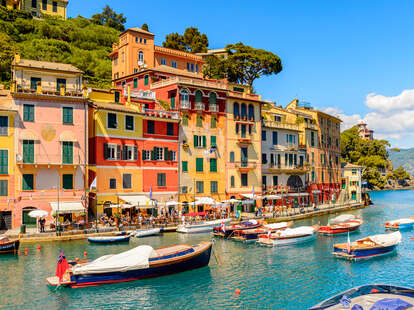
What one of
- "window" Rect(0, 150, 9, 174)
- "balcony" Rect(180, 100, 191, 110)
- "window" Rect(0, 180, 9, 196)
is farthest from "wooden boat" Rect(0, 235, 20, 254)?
"balcony" Rect(180, 100, 191, 110)

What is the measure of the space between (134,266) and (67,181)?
19836mm

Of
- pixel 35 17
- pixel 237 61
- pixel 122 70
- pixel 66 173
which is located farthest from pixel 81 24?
pixel 66 173

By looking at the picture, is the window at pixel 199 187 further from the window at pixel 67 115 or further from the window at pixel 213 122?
the window at pixel 67 115

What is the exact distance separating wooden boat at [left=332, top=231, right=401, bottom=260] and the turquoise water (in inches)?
28.3

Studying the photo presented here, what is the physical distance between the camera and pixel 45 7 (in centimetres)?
11756

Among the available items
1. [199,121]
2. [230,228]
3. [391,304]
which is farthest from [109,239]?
[391,304]

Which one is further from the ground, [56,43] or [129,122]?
[56,43]

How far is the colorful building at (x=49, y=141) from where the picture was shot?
4281cm

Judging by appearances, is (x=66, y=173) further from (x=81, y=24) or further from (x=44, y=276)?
(x=81, y=24)

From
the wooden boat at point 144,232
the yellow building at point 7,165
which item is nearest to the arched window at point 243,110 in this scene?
the wooden boat at point 144,232

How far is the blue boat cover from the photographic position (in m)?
17.2

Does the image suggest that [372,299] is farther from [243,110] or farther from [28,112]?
[243,110]

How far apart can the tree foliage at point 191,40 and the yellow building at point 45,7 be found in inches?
1453

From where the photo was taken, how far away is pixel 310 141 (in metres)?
78.4
